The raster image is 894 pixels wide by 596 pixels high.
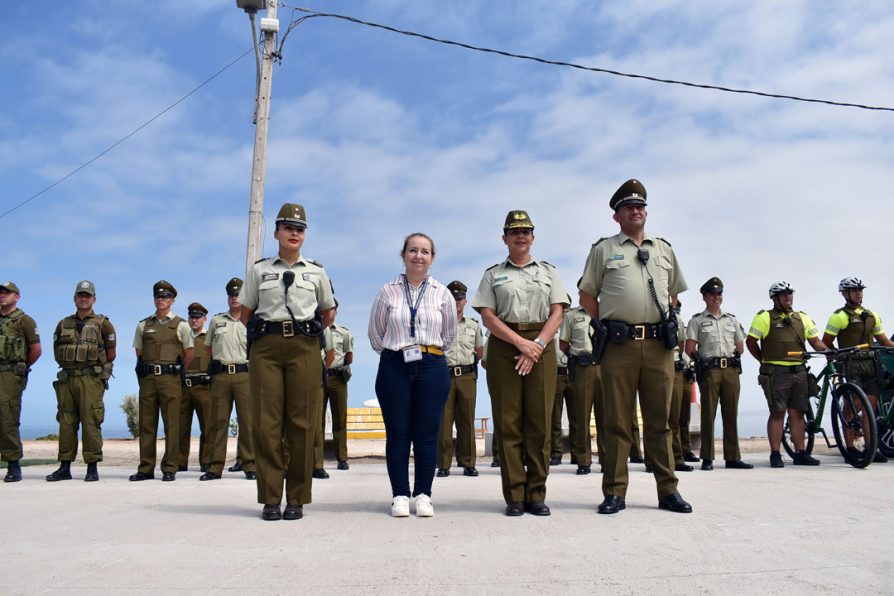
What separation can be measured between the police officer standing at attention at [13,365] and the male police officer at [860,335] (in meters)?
10.3

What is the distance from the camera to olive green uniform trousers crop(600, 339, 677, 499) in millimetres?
5340

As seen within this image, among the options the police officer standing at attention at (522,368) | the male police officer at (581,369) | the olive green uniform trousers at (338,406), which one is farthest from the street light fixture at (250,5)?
the police officer standing at attention at (522,368)

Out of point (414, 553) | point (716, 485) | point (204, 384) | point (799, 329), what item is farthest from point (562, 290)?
point (204, 384)

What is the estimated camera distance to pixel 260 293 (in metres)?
5.41

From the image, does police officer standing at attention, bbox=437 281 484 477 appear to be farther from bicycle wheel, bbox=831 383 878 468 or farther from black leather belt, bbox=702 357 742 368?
bicycle wheel, bbox=831 383 878 468

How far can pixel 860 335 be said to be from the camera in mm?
9938

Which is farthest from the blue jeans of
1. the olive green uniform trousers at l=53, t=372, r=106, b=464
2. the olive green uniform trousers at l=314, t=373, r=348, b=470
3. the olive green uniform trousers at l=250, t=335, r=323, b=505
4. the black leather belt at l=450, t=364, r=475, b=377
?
the olive green uniform trousers at l=314, t=373, r=348, b=470

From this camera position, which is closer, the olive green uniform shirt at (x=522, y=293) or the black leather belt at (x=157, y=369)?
the olive green uniform shirt at (x=522, y=293)

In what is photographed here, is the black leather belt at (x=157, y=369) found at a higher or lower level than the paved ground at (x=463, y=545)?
higher

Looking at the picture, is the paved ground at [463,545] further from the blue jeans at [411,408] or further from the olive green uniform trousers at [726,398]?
the olive green uniform trousers at [726,398]

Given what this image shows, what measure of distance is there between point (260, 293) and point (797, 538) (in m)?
3.78

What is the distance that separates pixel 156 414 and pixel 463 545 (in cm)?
643

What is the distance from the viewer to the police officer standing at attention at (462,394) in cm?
959

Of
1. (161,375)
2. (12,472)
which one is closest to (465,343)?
(161,375)
